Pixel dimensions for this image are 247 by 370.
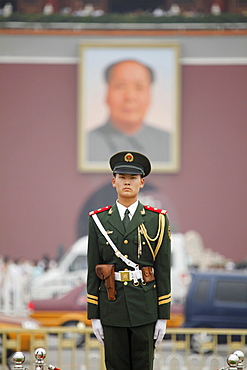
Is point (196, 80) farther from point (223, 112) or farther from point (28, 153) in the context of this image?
point (28, 153)

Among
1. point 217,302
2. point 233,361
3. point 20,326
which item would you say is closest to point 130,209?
point 233,361

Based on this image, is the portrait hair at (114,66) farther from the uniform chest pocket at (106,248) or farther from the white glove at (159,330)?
the white glove at (159,330)

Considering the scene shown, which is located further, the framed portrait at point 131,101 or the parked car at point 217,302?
the framed portrait at point 131,101

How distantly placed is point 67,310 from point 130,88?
3.78 meters

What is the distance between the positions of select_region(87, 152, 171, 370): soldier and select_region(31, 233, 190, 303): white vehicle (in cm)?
791

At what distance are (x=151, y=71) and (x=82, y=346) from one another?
462 centimetres

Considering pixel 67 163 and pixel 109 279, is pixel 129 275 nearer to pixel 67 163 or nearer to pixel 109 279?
pixel 109 279

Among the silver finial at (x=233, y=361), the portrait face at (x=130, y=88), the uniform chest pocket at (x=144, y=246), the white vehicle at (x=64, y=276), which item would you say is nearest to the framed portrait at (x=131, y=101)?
the portrait face at (x=130, y=88)

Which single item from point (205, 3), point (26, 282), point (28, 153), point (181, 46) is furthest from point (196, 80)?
point (26, 282)

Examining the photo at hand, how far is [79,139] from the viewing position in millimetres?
12281

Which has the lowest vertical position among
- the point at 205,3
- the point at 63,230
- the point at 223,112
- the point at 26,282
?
the point at 26,282

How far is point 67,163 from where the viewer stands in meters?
12.3

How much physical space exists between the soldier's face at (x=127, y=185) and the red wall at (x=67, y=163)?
8.57 metres

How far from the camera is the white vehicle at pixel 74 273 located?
11.5 m
